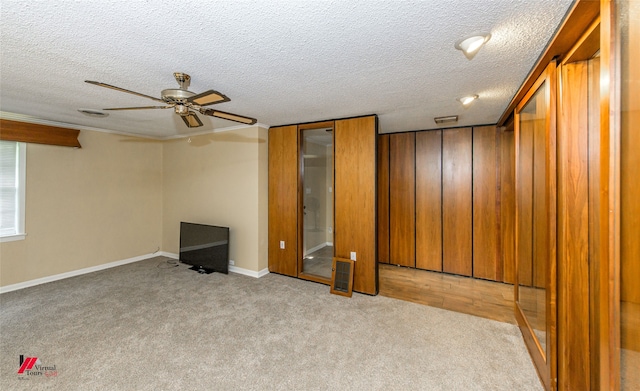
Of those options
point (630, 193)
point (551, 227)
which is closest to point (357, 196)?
point (551, 227)

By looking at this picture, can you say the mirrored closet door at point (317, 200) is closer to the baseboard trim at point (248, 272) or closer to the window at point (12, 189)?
the baseboard trim at point (248, 272)

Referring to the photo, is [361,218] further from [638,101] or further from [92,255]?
[92,255]

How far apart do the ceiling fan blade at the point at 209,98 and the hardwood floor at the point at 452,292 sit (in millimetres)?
3035

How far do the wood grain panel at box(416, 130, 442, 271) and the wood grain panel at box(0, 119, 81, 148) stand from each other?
5.64m

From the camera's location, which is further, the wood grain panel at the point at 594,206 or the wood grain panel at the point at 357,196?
the wood grain panel at the point at 357,196

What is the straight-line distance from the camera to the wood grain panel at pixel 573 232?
1521 mm

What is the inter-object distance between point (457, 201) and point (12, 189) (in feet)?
21.7

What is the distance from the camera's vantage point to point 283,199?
4109 millimetres

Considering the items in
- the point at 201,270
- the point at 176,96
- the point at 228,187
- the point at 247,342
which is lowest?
the point at 247,342

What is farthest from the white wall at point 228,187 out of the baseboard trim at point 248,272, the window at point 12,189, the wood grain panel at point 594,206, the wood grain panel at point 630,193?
the wood grain panel at point 630,193

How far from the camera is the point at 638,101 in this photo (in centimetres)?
96

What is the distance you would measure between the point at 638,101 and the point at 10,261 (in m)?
6.21

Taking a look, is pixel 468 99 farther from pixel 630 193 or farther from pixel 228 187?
pixel 228 187

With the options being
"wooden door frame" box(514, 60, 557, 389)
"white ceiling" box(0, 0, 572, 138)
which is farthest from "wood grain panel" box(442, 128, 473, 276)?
"wooden door frame" box(514, 60, 557, 389)
